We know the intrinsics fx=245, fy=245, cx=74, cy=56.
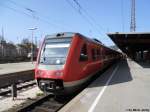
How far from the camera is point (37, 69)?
34.0 ft

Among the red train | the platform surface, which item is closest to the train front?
the red train

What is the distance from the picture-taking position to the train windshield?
10.1 m

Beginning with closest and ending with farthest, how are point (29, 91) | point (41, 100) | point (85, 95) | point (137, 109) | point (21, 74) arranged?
point (137, 109)
point (85, 95)
point (41, 100)
point (29, 91)
point (21, 74)

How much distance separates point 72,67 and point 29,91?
3.81 meters

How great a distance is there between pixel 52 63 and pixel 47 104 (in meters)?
1.67

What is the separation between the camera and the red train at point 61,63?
962 cm

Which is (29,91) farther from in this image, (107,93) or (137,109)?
(137,109)

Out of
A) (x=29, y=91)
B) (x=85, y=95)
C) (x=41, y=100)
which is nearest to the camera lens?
(x=85, y=95)

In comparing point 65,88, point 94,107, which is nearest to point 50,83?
point 65,88

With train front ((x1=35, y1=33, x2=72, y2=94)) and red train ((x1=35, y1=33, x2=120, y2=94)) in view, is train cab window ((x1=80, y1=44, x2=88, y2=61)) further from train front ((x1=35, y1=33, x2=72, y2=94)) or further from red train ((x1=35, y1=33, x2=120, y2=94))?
train front ((x1=35, y1=33, x2=72, y2=94))

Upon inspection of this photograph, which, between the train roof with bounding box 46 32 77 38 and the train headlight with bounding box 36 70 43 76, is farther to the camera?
the train roof with bounding box 46 32 77 38

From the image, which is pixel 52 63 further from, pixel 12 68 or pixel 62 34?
pixel 12 68

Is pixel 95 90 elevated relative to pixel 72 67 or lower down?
lower down

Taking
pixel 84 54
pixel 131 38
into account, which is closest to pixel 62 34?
pixel 84 54
